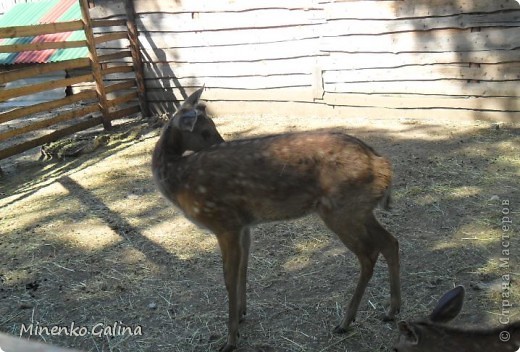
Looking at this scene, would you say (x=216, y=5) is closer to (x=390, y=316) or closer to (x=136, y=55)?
(x=136, y=55)

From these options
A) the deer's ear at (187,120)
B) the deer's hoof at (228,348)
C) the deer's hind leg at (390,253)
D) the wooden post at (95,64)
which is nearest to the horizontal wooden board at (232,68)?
the wooden post at (95,64)

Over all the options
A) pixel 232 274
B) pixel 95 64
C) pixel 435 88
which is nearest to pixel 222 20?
pixel 95 64

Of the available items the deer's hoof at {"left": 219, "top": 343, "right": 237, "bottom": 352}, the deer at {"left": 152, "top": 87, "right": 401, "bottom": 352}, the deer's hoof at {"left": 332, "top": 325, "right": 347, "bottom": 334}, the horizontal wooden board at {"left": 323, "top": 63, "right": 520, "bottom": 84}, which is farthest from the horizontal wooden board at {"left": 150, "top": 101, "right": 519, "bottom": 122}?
the deer's hoof at {"left": 219, "top": 343, "right": 237, "bottom": 352}

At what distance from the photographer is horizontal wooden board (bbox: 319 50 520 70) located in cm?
745

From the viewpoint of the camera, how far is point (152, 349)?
12.2 feet

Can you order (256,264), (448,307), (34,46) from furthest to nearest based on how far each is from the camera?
(34,46)
(256,264)
(448,307)

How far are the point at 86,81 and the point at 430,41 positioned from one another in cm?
530

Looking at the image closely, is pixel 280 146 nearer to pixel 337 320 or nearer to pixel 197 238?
pixel 337 320

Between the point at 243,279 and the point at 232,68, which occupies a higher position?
the point at 232,68

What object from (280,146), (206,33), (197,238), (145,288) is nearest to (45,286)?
(145,288)

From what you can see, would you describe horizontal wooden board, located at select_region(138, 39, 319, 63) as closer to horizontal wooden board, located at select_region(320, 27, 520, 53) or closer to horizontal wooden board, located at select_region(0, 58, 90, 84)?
horizontal wooden board, located at select_region(320, 27, 520, 53)

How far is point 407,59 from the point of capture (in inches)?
320

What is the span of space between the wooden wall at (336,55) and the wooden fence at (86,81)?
0.28 m

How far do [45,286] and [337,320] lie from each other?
7.70 ft
